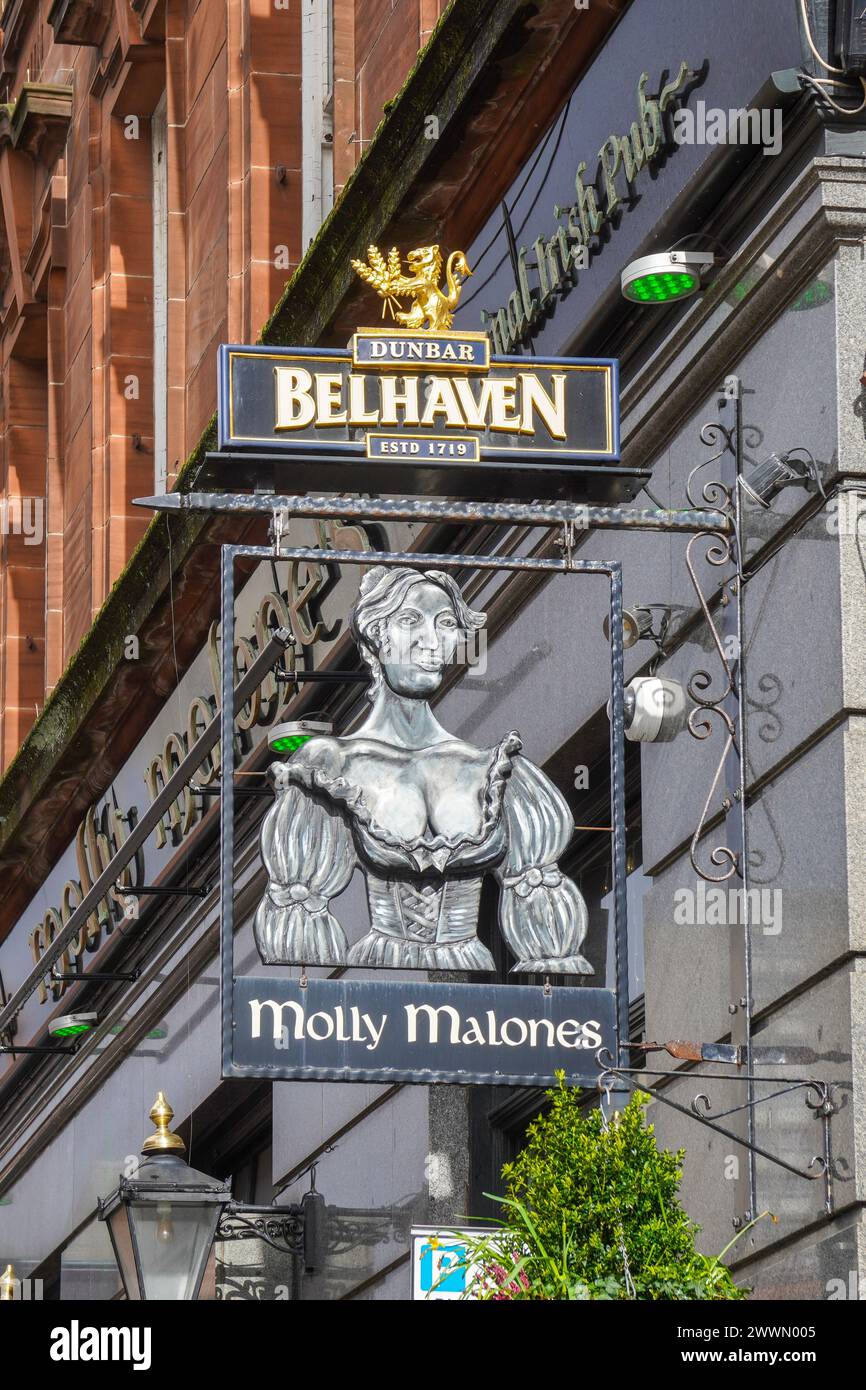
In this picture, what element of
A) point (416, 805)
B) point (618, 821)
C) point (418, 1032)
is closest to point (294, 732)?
point (416, 805)

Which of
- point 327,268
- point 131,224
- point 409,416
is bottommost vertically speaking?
point 409,416

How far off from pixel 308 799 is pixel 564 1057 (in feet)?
4.65

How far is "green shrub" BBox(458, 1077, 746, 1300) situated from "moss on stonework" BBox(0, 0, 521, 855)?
5635 millimetres

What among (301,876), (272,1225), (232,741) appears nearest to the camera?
(232,741)

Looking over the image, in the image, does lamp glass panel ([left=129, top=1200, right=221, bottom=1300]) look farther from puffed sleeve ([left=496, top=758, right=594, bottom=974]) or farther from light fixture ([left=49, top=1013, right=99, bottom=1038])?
light fixture ([left=49, top=1013, right=99, bottom=1038])

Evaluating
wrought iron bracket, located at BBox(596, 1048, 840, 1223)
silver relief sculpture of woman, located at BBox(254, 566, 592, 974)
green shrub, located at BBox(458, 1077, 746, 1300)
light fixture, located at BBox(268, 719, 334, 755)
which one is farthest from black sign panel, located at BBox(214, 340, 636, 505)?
green shrub, located at BBox(458, 1077, 746, 1300)

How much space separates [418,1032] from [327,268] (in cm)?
762

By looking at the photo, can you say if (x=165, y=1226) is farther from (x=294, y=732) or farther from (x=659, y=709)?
(x=659, y=709)

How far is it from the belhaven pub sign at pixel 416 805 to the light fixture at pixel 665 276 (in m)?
0.70

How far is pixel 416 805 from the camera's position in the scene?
1075cm

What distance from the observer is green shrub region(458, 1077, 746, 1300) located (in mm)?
8594

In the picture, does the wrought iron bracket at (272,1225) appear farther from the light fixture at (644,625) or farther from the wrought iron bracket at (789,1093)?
the wrought iron bracket at (789,1093)
